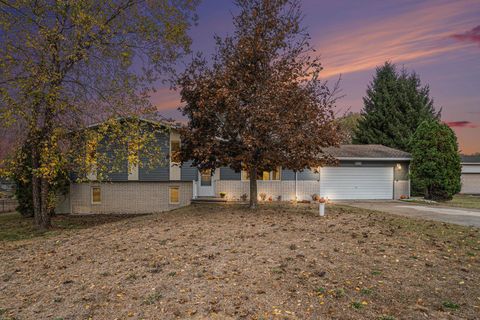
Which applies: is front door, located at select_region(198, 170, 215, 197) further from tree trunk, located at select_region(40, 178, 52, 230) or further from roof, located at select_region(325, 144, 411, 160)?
tree trunk, located at select_region(40, 178, 52, 230)

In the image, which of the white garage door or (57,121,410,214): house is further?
the white garage door

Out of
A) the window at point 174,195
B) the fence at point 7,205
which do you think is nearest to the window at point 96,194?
the window at point 174,195

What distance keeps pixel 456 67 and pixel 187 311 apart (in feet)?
63.5

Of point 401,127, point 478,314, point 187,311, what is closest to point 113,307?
point 187,311

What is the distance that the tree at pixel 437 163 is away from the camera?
73.4 feet

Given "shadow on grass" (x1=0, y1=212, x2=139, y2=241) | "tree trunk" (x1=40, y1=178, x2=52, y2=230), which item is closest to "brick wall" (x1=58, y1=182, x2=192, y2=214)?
"shadow on grass" (x1=0, y1=212, x2=139, y2=241)

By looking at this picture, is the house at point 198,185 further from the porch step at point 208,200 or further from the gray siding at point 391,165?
the porch step at point 208,200

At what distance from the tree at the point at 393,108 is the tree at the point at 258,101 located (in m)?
27.4

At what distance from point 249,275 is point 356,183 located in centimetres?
1902

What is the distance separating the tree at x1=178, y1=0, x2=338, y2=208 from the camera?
12375mm

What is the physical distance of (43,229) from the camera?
14609mm

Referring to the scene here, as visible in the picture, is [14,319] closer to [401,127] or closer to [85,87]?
[85,87]

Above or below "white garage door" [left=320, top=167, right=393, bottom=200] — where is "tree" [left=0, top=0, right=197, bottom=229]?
above

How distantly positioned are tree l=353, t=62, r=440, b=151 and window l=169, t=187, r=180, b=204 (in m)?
25.4
